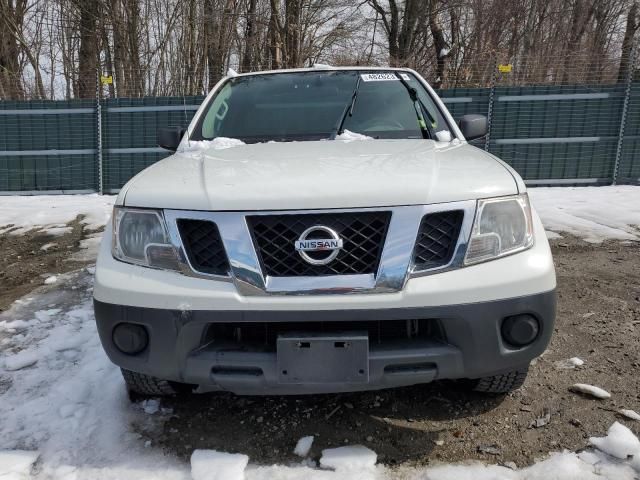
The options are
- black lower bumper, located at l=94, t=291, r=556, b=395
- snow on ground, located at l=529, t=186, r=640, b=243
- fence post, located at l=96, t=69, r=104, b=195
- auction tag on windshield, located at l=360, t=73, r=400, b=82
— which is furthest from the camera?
fence post, located at l=96, t=69, r=104, b=195

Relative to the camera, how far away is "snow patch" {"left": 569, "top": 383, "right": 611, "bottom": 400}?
2.29 meters

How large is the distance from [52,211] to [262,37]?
9.87 metres

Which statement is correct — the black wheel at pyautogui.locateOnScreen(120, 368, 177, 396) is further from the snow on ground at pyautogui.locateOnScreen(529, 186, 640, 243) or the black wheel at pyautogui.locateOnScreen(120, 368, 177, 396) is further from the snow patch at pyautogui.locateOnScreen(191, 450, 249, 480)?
the snow on ground at pyautogui.locateOnScreen(529, 186, 640, 243)

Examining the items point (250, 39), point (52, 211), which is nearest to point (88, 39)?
point (250, 39)

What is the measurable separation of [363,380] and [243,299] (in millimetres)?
513

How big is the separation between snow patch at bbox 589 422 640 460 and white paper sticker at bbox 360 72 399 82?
95.3 inches

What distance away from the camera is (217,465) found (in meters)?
1.87

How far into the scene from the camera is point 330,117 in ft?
9.94

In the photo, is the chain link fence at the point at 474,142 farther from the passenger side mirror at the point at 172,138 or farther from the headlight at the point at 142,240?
the headlight at the point at 142,240

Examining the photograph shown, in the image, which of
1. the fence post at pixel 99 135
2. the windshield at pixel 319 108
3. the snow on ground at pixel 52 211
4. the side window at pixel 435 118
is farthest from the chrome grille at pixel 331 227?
the fence post at pixel 99 135

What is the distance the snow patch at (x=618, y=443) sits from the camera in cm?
187

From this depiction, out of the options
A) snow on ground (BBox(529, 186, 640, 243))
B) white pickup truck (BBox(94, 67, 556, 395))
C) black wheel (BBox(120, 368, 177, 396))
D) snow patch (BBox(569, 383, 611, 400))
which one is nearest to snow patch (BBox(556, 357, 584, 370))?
snow patch (BBox(569, 383, 611, 400))

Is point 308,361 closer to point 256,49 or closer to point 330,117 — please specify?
point 330,117

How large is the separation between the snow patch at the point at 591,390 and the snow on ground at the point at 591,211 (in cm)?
339
